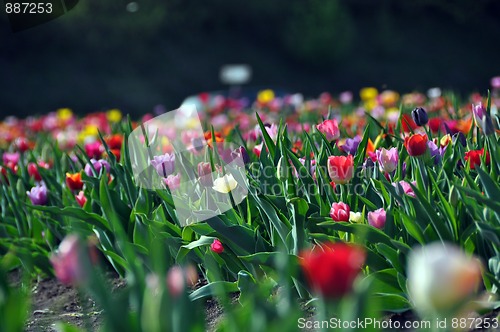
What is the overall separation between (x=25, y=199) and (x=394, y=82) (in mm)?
26625

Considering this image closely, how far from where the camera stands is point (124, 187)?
3.17 metres

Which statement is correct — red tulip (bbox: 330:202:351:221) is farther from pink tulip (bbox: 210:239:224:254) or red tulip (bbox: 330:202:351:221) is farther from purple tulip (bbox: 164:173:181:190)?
purple tulip (bbox: 164:173:181:190)

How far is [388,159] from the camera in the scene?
8.29 ft

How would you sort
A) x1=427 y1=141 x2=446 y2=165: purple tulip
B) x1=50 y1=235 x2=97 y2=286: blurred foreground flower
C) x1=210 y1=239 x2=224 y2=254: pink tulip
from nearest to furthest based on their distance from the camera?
1. x1=50 y1=235 x2=97 y2=286: blurred foreground flower
2. x1=210 y1=239 x2=224 y2=254: pink tulip
3. x1=427 y1=141 x2=446 y2=165: purple tulip

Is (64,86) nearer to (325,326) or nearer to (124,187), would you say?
(124,187)

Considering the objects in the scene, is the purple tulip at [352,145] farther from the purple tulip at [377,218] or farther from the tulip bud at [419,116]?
the purple tulip at [377,218]

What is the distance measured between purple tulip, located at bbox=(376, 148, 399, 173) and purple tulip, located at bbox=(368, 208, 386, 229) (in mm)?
307

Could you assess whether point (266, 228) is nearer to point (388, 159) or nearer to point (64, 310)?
point (388, 159)

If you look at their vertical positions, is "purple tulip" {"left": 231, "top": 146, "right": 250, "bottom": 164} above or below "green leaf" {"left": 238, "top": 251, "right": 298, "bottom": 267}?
above

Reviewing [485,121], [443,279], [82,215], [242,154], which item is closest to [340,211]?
[485,121]

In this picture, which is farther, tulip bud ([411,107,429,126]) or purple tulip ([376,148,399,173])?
tulip bud ([411,107,429,126])

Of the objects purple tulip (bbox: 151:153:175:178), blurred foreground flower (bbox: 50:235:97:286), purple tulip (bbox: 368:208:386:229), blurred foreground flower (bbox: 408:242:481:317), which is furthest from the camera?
purple tulip (bbox: 151:153:175:178)

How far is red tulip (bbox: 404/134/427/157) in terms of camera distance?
2.40 metres

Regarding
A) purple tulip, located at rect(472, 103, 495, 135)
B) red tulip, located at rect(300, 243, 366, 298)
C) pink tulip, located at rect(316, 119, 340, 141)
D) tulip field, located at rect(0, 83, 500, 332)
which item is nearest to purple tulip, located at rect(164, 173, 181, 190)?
tulip field, located at rect(0, 83, 500, 332)
